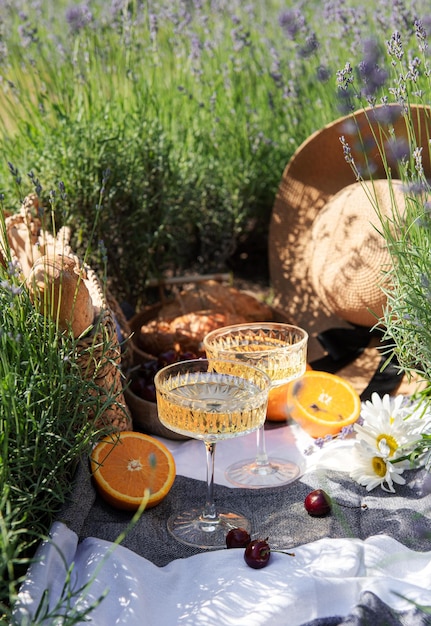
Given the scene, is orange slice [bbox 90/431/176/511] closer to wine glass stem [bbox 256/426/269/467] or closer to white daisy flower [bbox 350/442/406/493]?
wine glass stem [bbox 256/426/269/467]

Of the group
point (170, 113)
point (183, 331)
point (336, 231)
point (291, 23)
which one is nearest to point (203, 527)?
point (183, 331)

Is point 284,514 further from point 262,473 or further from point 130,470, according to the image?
point 130,470

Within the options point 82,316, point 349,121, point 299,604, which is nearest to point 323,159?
point 349,121

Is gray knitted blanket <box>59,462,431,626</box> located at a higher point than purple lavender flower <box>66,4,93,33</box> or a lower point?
lower

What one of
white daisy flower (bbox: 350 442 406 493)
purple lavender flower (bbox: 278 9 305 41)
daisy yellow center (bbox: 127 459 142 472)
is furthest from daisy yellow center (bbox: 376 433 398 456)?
purple lavender flower (bbox: 278 9 305 41)

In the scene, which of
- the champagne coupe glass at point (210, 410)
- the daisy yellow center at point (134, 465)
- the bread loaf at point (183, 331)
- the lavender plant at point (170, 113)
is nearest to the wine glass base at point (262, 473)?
the champagne coupe glass at point (210, 410)

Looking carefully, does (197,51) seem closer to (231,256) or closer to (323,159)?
(323,159)

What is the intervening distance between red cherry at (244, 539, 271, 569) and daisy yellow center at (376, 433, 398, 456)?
475mm

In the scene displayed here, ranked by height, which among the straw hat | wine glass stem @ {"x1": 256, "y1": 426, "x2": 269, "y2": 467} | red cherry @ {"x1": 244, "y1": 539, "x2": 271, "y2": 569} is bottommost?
wine glass stem @ {"x1": 256, "y1": 426, "x2": 269, "y2": 467}

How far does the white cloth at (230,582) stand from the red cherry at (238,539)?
0.08ft

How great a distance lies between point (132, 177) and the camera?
112 inches

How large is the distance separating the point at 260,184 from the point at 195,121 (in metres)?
0.39

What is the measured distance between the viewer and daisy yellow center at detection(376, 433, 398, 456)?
201 cm

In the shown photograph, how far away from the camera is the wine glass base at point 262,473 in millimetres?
2100
